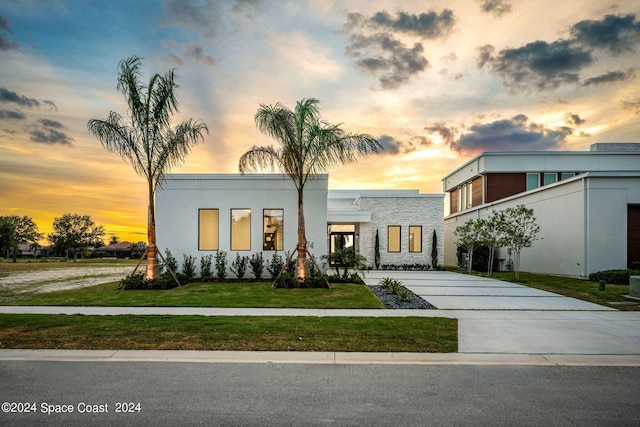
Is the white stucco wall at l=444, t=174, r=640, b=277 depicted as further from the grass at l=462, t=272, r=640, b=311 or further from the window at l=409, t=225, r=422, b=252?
the window at l=409, t=225, r=422, b=252

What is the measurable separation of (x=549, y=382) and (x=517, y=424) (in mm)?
1694

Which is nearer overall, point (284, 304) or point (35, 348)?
point (35, 348)

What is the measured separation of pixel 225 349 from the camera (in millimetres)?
6660

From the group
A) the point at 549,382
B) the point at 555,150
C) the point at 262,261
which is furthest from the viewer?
the point at 555,150

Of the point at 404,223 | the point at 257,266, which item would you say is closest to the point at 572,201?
the point at 404,223

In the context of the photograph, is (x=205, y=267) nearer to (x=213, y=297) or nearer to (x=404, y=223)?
(x=213, y=297)

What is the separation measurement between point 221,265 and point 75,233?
57.4 meters

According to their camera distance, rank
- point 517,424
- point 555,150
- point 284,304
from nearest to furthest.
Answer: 1. point 517,424
2. point 284,304
3. point 555,150

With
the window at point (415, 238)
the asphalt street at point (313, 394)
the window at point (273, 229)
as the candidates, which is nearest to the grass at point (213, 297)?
the window at point (273, 229)

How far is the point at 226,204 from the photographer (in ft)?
61.5

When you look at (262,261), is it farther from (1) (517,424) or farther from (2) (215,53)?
(1) (517,424)

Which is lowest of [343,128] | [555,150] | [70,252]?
[70,252]

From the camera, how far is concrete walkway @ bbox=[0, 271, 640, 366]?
625cm

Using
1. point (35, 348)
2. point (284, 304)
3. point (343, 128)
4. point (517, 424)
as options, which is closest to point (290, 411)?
point (517, 424)
